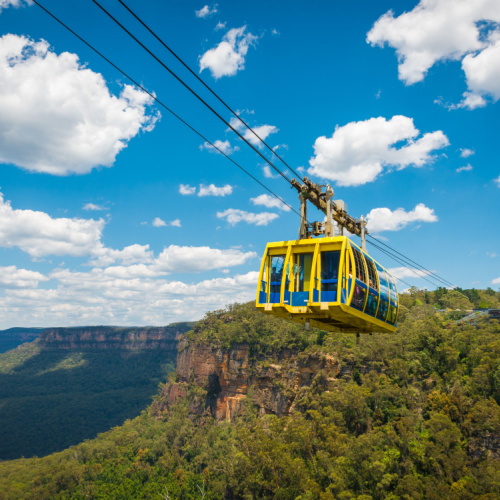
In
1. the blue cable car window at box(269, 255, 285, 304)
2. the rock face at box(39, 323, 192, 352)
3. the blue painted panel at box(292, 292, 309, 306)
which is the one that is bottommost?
the rock face at box(39, 323, 192, 352)

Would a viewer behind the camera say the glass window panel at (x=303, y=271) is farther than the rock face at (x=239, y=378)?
No

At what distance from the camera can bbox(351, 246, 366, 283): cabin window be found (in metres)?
13.4

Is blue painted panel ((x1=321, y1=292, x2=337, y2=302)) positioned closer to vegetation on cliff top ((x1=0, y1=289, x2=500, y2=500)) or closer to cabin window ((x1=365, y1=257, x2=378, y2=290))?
cabin window ((x1=365, y1=257, x2=378, y2=290))

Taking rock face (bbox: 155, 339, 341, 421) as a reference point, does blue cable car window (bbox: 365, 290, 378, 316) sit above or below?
above

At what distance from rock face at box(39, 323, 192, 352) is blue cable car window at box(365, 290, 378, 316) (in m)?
178

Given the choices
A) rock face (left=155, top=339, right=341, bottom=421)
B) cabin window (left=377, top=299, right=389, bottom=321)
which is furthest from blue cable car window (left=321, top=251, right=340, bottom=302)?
rock face (left=155, top=339, right=341, bottom=421)

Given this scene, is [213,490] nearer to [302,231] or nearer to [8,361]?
[302,231]

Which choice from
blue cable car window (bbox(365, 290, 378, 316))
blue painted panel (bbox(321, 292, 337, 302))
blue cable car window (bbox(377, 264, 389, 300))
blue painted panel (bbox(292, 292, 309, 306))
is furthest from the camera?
blue cable car window (bbox(377, 264, 389, 300))

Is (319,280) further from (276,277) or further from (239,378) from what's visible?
(239,378)

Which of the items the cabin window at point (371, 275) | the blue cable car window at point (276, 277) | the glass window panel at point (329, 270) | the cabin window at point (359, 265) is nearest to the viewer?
the glass window panel at point (329, 270)

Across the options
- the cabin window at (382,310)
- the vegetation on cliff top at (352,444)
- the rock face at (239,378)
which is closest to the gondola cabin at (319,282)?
the cabin window at (382,310)

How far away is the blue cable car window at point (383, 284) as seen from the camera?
15664 mm

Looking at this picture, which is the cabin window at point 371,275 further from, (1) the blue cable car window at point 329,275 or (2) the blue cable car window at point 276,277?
(2) the blue cable car window at point 276,277

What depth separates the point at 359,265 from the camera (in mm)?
13680
